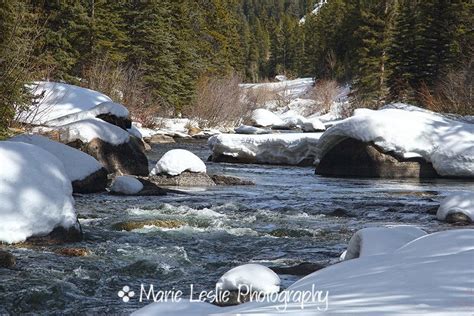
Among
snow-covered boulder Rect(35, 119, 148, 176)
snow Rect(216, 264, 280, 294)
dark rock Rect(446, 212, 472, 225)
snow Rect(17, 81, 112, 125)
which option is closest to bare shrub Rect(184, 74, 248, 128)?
snow Rect(17, 81, 112, 125)

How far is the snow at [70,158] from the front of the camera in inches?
351

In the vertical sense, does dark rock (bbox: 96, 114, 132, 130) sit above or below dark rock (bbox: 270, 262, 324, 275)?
above

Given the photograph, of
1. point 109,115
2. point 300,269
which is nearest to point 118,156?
point 109,115

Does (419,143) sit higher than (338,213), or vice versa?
(419,143)

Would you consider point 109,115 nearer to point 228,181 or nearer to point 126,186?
point 228,181

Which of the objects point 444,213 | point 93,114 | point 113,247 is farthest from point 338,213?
point 93,114

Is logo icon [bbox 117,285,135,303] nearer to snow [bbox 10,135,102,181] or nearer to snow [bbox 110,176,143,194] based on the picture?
snow [bbox 110,176,143,194]

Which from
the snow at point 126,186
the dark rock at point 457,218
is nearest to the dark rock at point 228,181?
the snow at point 126,186

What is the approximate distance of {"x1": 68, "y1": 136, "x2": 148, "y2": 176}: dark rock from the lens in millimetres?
10773

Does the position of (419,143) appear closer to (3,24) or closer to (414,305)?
(3,24)

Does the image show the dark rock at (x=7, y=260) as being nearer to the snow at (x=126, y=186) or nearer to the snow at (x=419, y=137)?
the snow at (x=126, y=186)

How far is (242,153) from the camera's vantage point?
51.0ft

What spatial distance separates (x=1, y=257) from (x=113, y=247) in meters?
1.06

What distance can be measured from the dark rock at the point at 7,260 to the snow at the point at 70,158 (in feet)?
14.1
